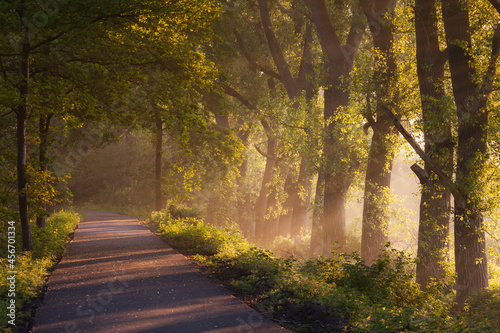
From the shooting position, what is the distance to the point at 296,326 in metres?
6.37

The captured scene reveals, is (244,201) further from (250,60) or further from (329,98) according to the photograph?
(329,98)

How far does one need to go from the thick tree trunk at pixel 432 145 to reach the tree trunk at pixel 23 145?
36.1 ft

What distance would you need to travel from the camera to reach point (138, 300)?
752 cm

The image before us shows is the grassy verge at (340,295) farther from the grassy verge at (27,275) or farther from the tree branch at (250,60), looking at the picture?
the tree branch at (250,60)

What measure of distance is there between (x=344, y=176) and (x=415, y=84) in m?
5.13

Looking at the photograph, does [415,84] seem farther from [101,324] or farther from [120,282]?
[101,324]

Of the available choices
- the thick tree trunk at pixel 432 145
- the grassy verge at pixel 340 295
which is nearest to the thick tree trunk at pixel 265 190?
the thick tree trunk at pixel 432 145

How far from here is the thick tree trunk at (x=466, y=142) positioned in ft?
35.6

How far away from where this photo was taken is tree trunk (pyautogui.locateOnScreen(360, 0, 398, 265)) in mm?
14898

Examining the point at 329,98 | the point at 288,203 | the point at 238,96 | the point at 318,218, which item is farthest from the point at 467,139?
the point at 288,203

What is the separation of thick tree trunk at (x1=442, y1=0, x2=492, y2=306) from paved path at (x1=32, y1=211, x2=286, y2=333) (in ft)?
22.5

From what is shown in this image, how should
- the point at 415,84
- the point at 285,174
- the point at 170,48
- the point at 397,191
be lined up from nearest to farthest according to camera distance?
the point at 170,48
the point at 415,84
the point at 285,174
the point at 397,191

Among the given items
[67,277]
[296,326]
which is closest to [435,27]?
[296,326]

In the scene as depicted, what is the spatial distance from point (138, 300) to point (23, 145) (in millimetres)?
6571
